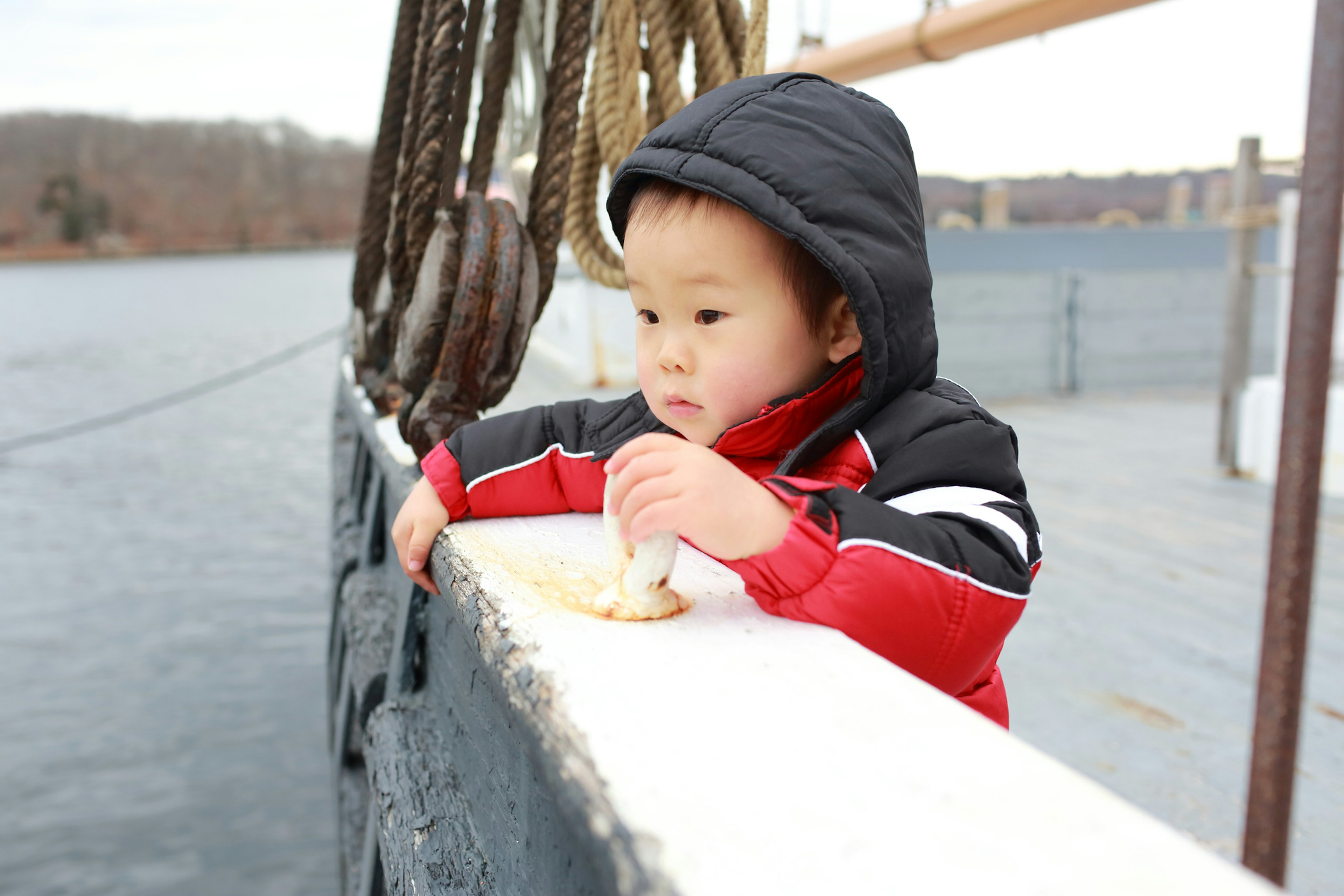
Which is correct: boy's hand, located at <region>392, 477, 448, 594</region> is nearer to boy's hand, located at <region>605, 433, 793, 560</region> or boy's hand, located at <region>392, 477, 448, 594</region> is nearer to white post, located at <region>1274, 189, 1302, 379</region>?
boy's hand, located at <region>605, 433, 793, 560</region>

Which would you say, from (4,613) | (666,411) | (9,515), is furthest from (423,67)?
(9,515)

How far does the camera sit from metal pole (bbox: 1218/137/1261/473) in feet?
13.3

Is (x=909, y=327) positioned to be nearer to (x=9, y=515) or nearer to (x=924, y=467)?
(x=924, y=467)

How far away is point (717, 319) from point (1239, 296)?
4.15 m

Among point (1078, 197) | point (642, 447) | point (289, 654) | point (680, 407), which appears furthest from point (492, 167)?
point (1078, 197)

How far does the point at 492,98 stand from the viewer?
5.71ft

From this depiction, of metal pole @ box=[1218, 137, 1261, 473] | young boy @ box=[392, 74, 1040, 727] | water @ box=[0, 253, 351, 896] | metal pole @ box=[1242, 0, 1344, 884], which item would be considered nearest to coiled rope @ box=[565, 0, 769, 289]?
young boy @ box=[392, 74, 1040, 727]

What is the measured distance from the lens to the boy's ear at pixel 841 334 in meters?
0.88

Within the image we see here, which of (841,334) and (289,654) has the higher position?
(841,334)

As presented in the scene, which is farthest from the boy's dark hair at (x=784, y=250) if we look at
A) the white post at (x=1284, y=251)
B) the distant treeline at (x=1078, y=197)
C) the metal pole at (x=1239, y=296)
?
the distant treeline at (x=1078, y=197)

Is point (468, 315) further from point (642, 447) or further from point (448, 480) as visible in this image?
point (642, 447)

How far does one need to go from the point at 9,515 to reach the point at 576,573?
21.2 feet

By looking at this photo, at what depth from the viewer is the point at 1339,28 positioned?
2.89ft

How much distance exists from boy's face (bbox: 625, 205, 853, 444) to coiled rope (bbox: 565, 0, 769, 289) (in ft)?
2.14
